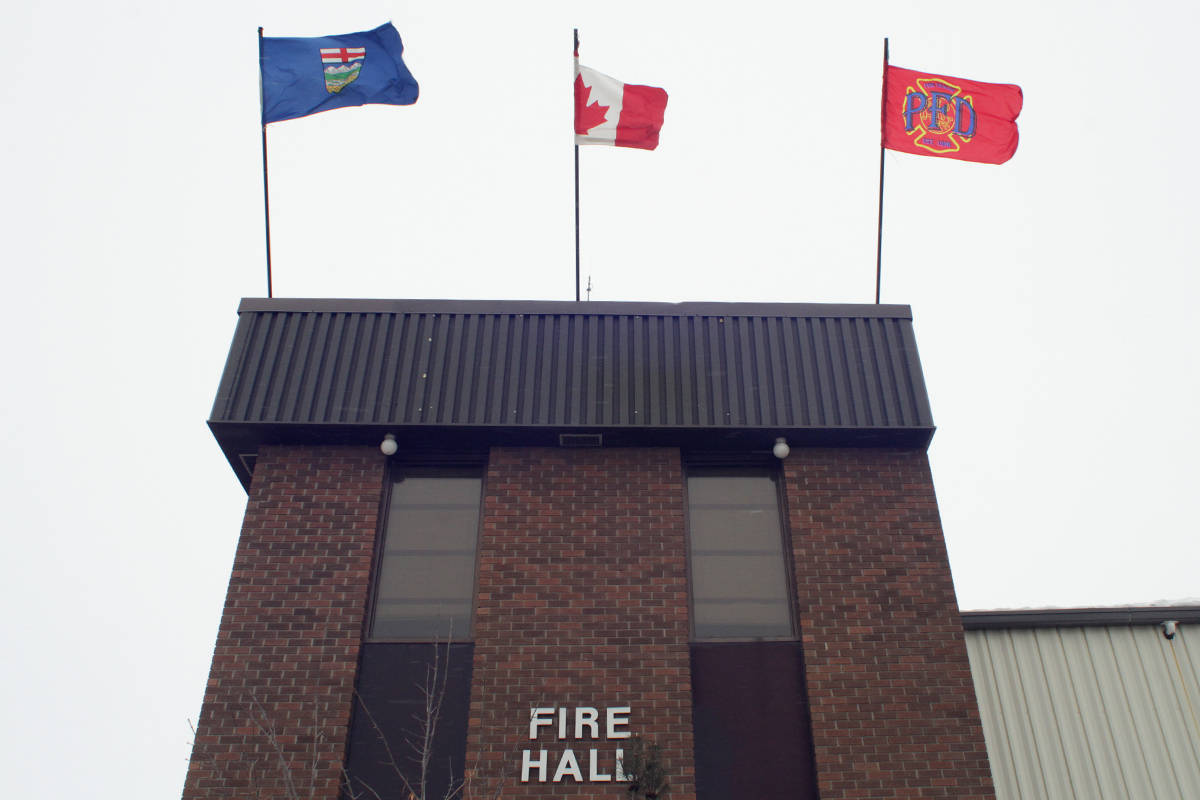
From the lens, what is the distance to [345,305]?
11.7 metres

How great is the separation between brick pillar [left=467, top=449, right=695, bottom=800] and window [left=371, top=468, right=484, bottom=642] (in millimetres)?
355

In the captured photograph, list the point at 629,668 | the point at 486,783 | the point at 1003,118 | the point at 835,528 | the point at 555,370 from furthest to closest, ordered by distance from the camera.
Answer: the point at 1003,118, the point at 555,370, the point at 835,528, the point at 629,668, the point at 486,783

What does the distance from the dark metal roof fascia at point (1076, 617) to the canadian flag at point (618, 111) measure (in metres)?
7.12

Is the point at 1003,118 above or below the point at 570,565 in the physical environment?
above

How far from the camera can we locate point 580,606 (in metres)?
9.92

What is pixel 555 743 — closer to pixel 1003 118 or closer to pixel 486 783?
pixel 486 783

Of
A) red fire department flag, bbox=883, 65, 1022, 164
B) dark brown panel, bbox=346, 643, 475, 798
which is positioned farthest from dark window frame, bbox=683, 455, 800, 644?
red fire department flag, bbox=883, 65, 1022, 164

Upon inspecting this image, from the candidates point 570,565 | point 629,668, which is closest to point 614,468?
point 570,565

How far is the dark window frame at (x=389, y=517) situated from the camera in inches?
391

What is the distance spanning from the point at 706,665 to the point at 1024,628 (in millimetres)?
3729

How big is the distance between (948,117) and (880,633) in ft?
22.5

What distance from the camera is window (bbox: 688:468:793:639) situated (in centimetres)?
1014

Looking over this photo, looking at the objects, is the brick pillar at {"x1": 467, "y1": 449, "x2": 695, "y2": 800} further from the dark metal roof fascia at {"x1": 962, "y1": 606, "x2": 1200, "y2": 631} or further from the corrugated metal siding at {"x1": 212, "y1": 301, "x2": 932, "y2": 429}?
the dark metal roof fascia at {"x1": 962, "y1": 606, "x2": 1200, "y2": 631}

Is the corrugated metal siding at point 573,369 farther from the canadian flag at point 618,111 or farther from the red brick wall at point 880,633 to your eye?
the canadian flag at point 618,111
